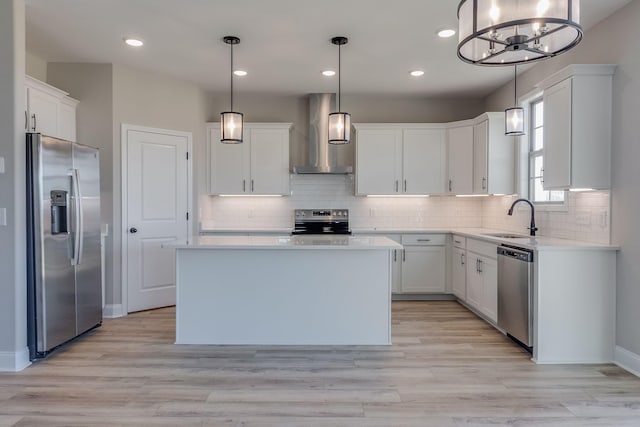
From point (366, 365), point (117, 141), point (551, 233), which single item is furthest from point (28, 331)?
point (551, 233)

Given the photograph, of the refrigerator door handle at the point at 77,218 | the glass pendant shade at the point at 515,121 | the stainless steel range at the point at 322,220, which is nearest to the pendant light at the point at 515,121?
the glass pendant shade at the point at 515,121

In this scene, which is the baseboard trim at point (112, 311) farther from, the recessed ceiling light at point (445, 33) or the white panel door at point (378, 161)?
the recessed ceiling light at point (445, 33)

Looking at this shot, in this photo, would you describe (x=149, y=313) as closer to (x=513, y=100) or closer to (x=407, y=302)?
(x=407, y=302)

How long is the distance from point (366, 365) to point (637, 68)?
3010 mm

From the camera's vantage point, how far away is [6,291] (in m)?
2.97

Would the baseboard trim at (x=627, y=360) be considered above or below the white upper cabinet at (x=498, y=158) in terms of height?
below

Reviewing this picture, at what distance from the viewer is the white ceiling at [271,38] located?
3.13 meters

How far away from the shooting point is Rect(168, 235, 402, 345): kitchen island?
349cm

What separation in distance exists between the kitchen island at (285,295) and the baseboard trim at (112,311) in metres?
1.36

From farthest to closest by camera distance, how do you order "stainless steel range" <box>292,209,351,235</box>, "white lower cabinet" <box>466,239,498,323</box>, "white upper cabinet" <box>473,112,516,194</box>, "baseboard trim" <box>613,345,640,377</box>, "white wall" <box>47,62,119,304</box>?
"stainless steel range" <box>292,209,351,235</box> → "white upper cabinet" <box>473,112,516,194</box> → "white wall" <box>47,62,119,304</box> → "white lower cabinet" <box>466,239,498,323</box> → "baseboard trim" <box>613,345,640,377</box>

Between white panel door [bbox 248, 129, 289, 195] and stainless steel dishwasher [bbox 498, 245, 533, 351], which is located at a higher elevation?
white panel door [bbox 248, 129, 289, 195]

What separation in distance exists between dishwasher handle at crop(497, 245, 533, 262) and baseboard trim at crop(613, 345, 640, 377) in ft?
3.10

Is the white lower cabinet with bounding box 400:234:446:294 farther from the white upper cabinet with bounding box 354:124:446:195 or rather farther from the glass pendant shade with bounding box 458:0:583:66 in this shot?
the glass pendant shade with bounding box 458:0:583:66

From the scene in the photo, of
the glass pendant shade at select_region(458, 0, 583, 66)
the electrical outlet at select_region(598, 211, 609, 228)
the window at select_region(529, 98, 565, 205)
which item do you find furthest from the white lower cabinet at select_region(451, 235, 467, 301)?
the glass pendant shade at select_region(458, 0, 583, 66)
